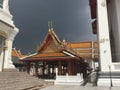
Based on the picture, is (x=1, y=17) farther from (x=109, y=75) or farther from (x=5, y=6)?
(x=109, y=75)

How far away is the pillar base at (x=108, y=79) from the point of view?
10438mm

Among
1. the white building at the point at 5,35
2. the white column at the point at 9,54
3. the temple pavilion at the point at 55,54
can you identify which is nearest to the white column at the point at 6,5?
the white building at the point at 5,35

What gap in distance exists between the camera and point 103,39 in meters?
11.4

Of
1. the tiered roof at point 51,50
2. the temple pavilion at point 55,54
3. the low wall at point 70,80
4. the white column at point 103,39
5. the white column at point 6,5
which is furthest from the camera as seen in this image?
the tiered roof at point 51,50

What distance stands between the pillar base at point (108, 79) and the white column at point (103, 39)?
0.31m

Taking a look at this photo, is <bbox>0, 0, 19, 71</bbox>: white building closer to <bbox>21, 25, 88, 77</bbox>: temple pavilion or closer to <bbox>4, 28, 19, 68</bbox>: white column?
<bbox>4, 28, 19, 68</bbox>: white column

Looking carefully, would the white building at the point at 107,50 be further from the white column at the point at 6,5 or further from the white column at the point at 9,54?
the white column at the point at 6,5

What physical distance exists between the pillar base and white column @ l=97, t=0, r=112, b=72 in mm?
307

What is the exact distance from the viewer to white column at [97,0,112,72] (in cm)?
1093

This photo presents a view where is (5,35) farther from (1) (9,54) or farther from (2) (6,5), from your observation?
(2) (6,5)

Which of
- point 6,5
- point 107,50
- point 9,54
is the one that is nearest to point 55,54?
point 9,54

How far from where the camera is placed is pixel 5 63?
1259 cm

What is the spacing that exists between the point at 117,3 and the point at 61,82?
767 centimetres

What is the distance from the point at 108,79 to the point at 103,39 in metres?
2.45
